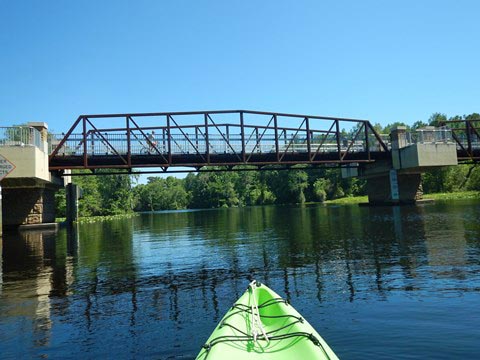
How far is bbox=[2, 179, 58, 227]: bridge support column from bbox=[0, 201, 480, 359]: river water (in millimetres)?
23044

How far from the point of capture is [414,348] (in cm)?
586

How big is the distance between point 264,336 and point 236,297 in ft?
13.2

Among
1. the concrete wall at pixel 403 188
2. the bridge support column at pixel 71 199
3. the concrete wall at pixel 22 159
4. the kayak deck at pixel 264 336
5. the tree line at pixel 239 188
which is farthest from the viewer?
the tree line at pixel 239 188

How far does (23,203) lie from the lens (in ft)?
123

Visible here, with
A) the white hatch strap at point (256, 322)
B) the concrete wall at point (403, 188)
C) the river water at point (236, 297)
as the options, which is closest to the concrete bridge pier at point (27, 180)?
the river water at point (236, 297)

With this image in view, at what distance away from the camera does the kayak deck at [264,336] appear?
4746 mm

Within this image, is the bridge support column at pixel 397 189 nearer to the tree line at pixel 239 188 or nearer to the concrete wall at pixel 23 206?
the tree line at pixel 239 188

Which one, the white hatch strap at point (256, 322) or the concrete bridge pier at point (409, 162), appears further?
the concrete bridge pier at point (409, 162)

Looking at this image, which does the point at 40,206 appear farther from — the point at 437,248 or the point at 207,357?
the point at 207,357

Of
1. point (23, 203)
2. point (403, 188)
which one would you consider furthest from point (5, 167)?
point (403, 188)

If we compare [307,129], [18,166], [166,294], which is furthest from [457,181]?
[166,294]

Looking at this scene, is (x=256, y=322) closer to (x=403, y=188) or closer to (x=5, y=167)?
(x=5, y=167)

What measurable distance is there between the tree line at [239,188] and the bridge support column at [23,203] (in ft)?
88.1

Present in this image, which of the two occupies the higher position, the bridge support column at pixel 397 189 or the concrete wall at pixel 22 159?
the concrete wall at pixel 22 159
